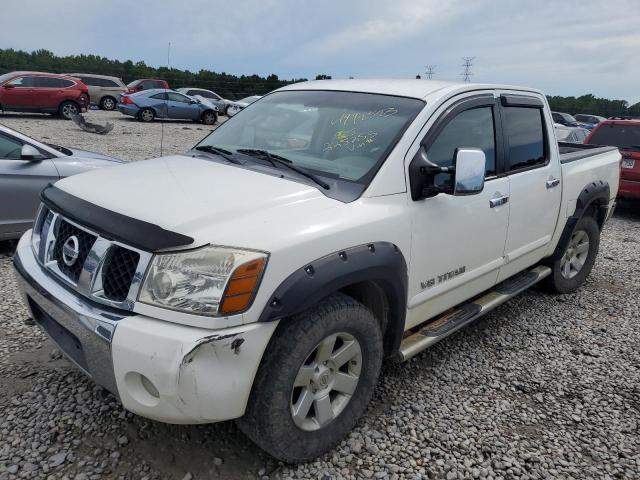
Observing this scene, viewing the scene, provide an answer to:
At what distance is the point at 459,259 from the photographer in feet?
10.1

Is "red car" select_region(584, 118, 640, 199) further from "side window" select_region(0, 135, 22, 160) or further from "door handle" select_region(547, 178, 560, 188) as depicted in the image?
"side window" select_region(0, 135, 22, 160)

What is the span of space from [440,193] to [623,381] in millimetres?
1958

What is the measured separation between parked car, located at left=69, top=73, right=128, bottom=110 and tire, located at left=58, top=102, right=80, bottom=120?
466cm

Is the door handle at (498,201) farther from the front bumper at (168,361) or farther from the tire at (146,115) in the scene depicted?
the tire at (146,115)

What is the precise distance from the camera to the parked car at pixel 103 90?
23469mm

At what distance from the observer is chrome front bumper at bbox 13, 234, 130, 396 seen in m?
Answer: 2.05

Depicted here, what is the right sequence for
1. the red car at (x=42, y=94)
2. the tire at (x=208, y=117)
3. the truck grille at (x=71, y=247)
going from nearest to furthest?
the truck grille at (x=71, y=247)
the red car at (x=42, y=94)
the tire at (x=208, y=117)

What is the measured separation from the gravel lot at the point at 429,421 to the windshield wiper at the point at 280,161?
1.36m

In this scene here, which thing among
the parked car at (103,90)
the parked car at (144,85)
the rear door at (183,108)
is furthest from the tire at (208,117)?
the parked car at (103,90)

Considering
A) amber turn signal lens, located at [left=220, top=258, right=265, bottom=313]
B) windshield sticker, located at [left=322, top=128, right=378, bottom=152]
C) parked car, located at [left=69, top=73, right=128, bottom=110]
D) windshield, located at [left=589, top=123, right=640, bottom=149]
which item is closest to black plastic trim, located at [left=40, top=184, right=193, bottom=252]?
amber turn signal lens, located at [left=220, top=258, right=265, bottom=313]

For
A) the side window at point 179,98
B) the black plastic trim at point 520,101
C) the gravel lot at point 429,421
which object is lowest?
the gravel lot at point 429,421

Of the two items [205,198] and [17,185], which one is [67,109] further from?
[205,198]

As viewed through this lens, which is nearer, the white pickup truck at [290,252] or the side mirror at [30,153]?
the white pickup truck at [290,252]

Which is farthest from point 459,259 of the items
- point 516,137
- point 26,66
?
point 26,66
